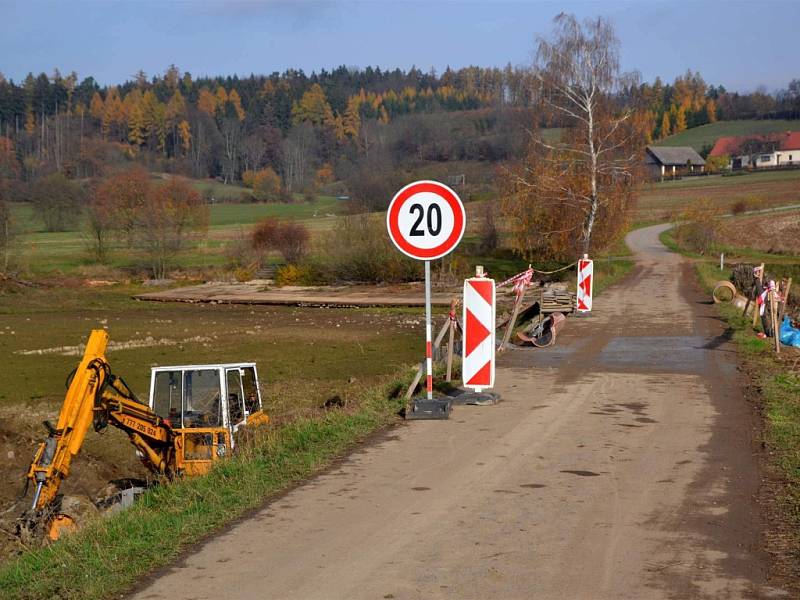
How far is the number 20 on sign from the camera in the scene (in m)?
10.7

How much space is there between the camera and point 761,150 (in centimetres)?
13575

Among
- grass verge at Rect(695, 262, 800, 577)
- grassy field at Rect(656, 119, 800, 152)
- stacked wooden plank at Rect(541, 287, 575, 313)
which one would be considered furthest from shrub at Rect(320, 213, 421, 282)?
grassy field at Rect(656, 119, 800, 152)

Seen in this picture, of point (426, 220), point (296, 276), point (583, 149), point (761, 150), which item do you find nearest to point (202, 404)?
point (426, 220)

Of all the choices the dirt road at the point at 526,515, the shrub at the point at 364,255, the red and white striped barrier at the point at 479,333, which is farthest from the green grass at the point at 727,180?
the dirt road at the point at 526,515

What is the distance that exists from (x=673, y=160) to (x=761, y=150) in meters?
12.8

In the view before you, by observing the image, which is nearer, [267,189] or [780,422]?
[780,422]

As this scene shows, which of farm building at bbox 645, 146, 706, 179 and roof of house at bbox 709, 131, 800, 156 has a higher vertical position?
roof of house at bbox 709, 131, 800, 156

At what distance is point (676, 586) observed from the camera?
5.46 metres

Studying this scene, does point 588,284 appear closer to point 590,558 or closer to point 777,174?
point 590,558

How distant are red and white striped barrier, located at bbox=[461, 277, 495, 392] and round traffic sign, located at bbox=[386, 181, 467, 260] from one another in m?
0.76

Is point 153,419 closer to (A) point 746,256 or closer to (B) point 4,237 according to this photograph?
(A) point 746,256

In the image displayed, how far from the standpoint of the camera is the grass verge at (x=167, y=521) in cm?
589

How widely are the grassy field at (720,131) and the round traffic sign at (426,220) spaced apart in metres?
145

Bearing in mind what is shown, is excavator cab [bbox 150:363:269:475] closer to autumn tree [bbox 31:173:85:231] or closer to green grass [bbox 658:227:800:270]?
green grass [bbox 658:227:800:270]
